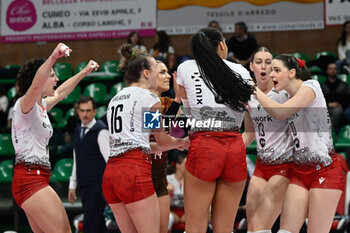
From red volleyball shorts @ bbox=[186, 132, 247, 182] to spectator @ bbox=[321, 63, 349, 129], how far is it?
18.3 feet

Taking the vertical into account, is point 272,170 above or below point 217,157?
below

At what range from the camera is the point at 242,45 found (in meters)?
11.5

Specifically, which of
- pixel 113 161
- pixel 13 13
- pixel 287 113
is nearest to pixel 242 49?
pixel 13 13

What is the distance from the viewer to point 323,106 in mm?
5152

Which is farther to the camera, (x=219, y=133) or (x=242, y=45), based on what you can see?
(x=242, y=45)

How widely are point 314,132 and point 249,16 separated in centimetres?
774

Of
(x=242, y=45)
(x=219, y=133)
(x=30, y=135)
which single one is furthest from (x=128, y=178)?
(x=242, y=45)

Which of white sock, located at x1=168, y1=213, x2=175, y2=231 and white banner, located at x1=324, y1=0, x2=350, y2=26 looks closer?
white sock, located at x1=168, y1=213, x2=175, y2=231

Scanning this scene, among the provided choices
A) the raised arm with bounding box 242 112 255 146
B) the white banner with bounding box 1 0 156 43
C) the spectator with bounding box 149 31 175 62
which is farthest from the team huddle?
the white banner with bounding box 1 0 156 43

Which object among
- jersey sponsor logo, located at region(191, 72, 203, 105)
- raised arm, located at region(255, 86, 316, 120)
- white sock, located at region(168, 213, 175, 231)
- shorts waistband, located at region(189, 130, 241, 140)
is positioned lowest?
white sock, located at region(168, 213, 175, 231)

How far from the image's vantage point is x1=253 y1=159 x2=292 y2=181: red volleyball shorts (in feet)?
17.9

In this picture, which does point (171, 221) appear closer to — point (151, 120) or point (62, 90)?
point (62, 90)

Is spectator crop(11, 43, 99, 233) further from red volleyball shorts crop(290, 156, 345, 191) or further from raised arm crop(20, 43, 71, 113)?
red volleyball shorts crop(290, 156, 345, 191)

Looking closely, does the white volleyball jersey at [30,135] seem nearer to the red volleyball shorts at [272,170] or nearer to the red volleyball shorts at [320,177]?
the red volleyball shorts at [272,170]
